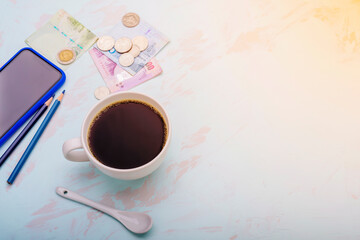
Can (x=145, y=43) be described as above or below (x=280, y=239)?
above

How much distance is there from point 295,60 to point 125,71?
43 cm

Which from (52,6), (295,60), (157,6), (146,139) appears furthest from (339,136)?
(52,6)

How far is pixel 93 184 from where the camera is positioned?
61cm

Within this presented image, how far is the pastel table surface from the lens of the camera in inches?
23.4

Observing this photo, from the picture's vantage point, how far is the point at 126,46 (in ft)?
2.37

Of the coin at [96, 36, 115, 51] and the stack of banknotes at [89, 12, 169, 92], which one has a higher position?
the coin at [96, 36, 115, 51]

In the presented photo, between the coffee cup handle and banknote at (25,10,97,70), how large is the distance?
0.28 m

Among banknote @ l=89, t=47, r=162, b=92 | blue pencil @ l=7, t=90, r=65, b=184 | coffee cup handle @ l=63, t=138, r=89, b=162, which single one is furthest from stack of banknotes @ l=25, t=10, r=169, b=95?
coffee cup handle @ l=63, t=138, r=89, b=162

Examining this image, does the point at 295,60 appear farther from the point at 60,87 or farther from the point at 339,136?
the point at 60,87

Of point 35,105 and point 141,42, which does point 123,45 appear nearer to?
point 141,42

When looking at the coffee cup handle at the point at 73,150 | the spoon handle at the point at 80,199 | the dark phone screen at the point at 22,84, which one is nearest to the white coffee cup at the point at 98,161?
the coffee cup handle at the point at 73,150

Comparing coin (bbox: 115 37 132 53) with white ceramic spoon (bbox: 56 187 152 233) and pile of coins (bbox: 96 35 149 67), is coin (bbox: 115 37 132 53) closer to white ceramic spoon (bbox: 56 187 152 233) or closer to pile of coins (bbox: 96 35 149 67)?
pile of coins (bbox: 96 35 149 67)

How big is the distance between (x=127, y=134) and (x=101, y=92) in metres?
0.18

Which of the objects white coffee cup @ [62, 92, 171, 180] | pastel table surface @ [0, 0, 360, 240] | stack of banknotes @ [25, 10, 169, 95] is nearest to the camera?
white coffee cup @ [62, 92, 171, 180]
